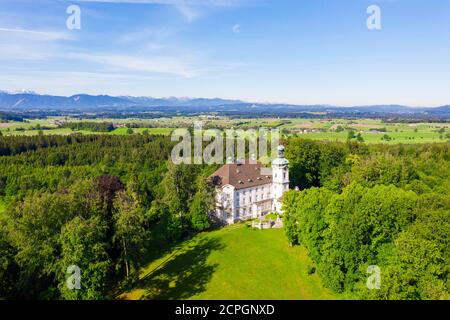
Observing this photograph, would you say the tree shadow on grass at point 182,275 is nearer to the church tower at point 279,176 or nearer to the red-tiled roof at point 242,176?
the red-tiled roof at point 242,176

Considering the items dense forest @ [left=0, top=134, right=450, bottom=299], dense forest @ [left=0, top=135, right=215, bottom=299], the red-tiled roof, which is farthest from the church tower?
dense forest @ [left=0, top=135, right=215, bottom=299]

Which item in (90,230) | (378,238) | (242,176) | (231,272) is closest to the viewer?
(90,230)

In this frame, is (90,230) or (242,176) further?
(242,176)

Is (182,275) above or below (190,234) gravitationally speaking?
below

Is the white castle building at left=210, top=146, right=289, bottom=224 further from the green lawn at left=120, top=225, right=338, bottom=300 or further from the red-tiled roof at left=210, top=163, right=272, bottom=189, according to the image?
the green lawn at left=120, top=225, right=338, bottom=300

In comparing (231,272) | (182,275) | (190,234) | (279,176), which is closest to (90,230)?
(182,275)

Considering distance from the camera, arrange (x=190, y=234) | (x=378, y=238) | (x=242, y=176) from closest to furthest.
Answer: (x=378, y=238)
(x=190, y=234)
(x=242, y=176)

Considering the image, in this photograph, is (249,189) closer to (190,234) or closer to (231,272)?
(190,234)
